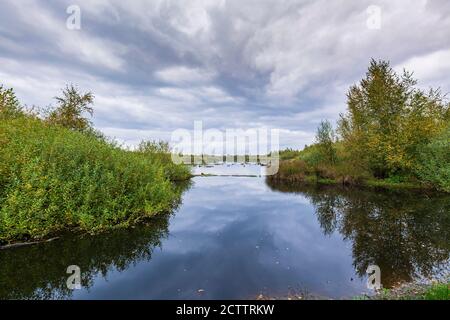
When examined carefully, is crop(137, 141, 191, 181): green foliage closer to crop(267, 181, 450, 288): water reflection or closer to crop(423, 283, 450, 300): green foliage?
crop(267, 181, 450, 288): water reflection

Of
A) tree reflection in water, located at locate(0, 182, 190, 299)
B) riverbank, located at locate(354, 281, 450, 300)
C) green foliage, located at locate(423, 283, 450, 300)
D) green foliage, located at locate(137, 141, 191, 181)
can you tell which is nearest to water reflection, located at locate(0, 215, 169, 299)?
tree reflection in water, located at locate(0, 182, 190, 299)

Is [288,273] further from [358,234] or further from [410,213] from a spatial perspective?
[410,213]

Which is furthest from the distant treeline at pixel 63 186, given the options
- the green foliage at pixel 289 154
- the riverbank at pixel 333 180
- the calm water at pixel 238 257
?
the green foliage at pixel 289 154

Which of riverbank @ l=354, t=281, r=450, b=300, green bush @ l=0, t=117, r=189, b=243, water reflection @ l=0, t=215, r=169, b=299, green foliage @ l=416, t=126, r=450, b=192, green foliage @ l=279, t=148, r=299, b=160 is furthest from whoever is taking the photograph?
green foliage @ l=279, t=148, r=299, b=160

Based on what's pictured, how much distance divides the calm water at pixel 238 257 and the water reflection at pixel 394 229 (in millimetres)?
45

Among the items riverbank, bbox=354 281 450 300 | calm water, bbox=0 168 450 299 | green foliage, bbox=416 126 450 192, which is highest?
green foliage, bbox=416 126 450 192

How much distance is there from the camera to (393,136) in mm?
25375

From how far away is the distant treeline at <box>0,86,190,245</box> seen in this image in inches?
366

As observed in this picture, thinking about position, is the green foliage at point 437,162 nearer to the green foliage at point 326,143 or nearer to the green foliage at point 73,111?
the green foliage at point 326,143

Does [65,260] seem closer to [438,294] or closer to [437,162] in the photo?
[438,294]

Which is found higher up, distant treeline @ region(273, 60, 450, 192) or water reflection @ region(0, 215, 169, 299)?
distant treeline @ region(273, 60, 450, 192)

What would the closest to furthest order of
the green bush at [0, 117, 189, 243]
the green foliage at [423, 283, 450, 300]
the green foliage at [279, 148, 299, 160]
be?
the green foliage at [423, 283, 450, 300] → the green bush at [0, 117, 189, 243] → the green foliage at [279, 148, 299, 160]

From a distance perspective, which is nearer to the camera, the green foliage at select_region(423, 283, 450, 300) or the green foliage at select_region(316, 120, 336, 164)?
the green foliage at select_region(423, 283, 450, 300)
